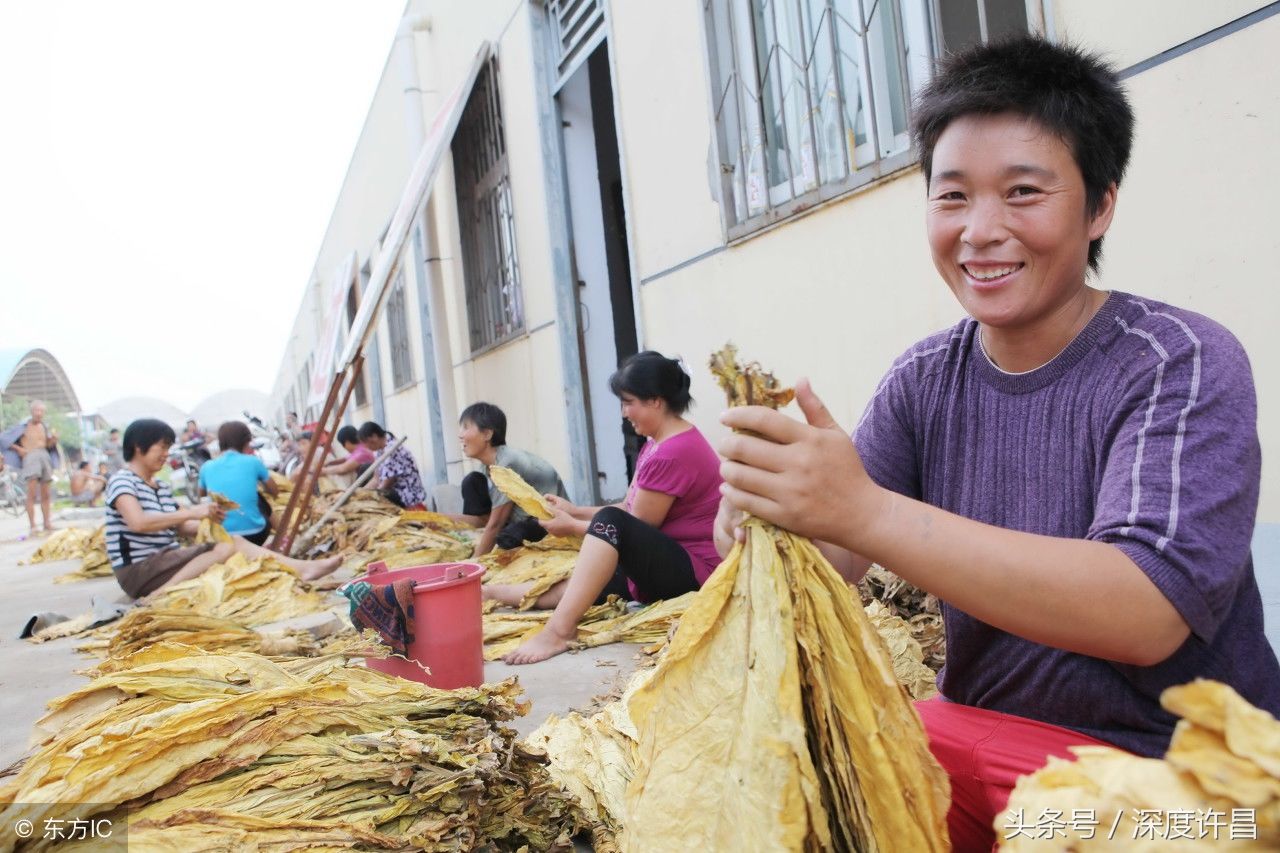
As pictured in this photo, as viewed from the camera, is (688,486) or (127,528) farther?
(127,528)

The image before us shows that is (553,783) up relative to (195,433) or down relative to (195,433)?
down

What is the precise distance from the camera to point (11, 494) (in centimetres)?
2016

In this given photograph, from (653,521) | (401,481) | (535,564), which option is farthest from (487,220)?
(653,521)

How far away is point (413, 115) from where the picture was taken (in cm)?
1022

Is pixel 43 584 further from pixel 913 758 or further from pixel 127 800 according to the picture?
pixel 913 758

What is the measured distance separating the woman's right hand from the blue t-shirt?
6657 millimetres

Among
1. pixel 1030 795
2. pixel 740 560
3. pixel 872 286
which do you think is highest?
pixel 872 286

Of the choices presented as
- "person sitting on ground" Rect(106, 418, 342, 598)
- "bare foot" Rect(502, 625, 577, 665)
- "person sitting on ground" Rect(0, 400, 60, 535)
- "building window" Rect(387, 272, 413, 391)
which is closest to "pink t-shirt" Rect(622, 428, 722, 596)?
"bare foot" Rect(502, 625, 577, 665)

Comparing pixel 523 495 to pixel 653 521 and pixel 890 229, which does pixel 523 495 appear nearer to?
pixel 653 521

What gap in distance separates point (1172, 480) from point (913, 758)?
46 cm

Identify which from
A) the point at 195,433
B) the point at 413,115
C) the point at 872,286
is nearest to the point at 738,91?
the point at 872,286

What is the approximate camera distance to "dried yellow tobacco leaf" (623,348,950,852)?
100cm

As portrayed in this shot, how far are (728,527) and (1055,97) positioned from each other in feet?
2.60

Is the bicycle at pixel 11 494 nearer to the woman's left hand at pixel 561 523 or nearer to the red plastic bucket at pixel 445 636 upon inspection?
the woman's left hand at pixel 561 523
